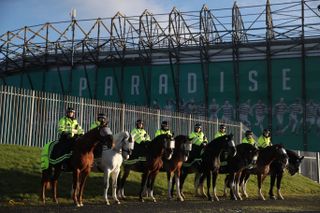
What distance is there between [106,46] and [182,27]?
7.33 meters

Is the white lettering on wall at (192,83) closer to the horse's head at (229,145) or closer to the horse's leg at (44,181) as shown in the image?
the horse's head at (229,145)

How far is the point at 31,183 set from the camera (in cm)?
1709

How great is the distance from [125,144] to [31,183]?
4.01 metres

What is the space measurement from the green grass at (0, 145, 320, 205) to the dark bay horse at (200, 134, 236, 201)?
1.91 m

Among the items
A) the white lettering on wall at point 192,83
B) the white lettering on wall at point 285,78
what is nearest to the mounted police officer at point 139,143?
the white lettering on wall at point 285,78

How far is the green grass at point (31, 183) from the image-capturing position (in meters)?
15.8

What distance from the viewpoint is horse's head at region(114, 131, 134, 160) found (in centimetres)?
1533

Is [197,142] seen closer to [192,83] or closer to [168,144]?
[168,144]

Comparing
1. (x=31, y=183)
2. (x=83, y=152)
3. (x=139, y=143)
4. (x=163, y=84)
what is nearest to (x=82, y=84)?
(x=163, y=84)

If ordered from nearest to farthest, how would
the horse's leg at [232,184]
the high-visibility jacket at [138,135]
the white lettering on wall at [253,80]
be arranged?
the high-visibility jacket at [138,135] → the horse's leg at [232,184] → the white lettering on wall at [253,80]

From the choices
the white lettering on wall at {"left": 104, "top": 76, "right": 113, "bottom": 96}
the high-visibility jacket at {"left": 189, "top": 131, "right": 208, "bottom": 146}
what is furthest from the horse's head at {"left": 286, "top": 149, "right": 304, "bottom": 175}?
the white lettering on wall at {"left": 104, "top": 76, "right": 113, "bottom": 96}

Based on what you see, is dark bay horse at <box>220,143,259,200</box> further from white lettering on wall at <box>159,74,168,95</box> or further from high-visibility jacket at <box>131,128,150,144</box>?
white lettering on wall at <box>159,74,168,95</box>

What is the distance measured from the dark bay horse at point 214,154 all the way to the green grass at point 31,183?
6.26 ft

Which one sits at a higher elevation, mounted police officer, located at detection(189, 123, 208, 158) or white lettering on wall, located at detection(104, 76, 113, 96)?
white lettering on wall, located at detection(104, 76, 113, 96)
